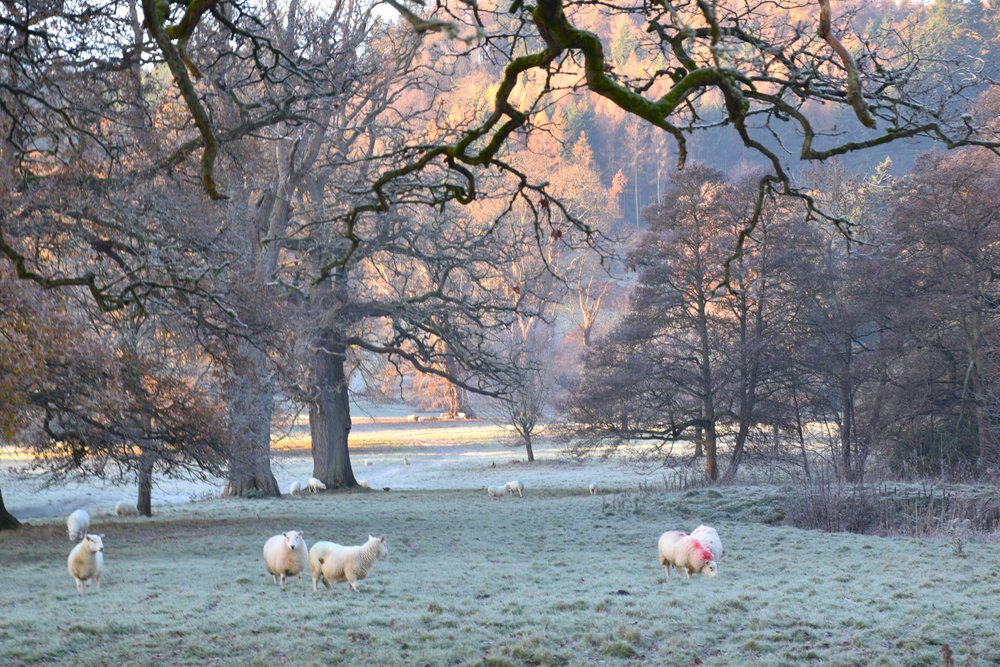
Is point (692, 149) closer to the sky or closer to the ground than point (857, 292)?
closer to the sky

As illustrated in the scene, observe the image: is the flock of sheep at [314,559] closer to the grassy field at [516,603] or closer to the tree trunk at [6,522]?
the grassy field at [516,603]

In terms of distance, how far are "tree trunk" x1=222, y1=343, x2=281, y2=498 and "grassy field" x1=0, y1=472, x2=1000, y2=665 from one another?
60.5 inches

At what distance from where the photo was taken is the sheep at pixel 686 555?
11.8 metres

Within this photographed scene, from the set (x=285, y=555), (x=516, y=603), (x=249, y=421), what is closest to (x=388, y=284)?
(x=249, y=421)

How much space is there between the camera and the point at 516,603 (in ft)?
32.7

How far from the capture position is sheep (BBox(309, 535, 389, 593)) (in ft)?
35.6

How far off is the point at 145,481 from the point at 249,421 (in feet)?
8.19

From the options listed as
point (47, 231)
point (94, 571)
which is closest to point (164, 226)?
point (47, 231)

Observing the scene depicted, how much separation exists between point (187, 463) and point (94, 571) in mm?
6402

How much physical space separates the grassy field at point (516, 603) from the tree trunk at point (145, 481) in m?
1.13

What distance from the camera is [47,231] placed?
13742mm

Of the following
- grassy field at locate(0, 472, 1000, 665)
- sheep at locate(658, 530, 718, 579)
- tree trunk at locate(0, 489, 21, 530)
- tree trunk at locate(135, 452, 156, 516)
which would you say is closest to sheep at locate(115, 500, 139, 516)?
tree trunk at locate(135, 452, 156, 516)

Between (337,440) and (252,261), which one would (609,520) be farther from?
(337,440)

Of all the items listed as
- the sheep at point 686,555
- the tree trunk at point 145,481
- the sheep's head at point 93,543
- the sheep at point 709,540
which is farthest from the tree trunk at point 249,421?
the sheep at point 709,540
